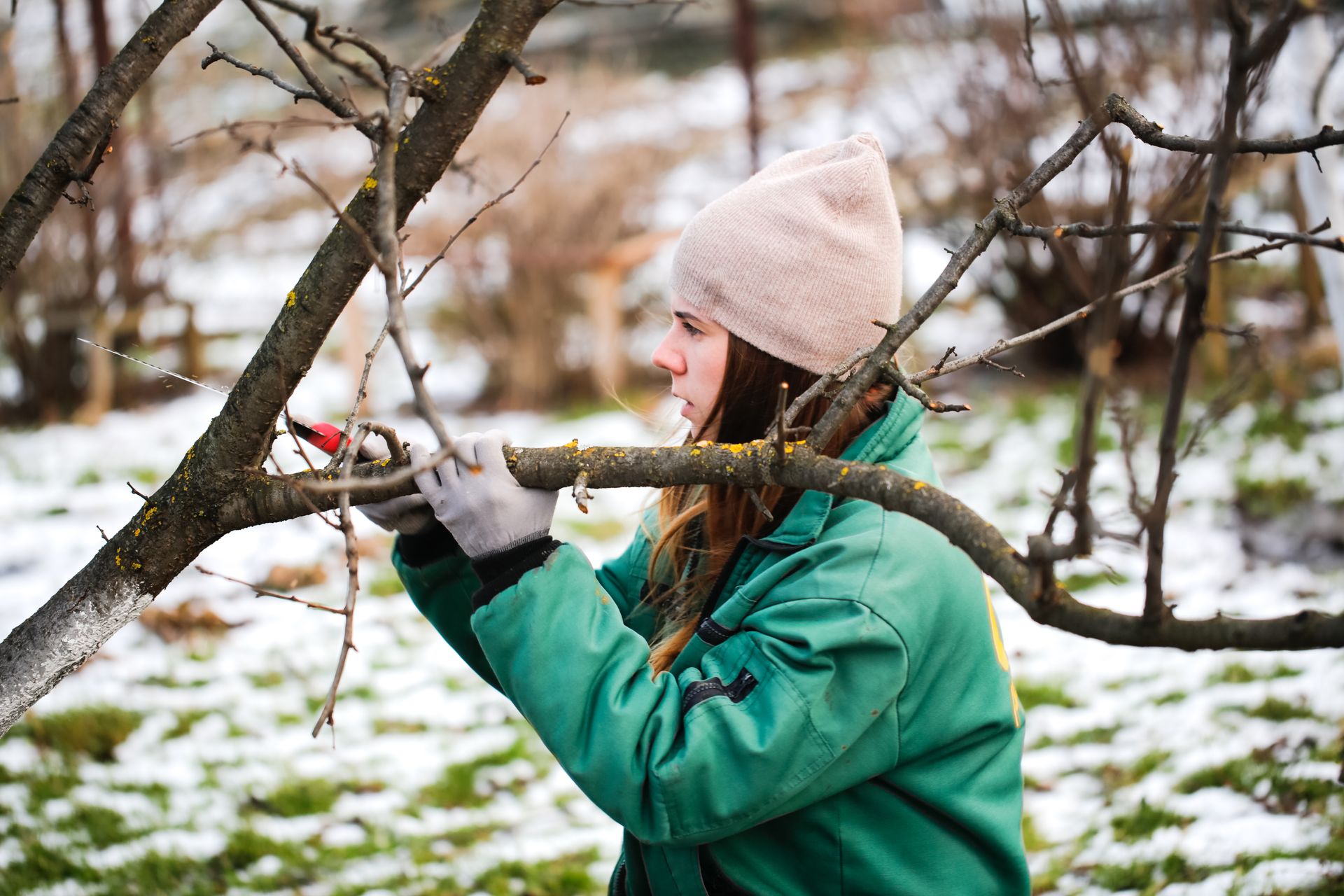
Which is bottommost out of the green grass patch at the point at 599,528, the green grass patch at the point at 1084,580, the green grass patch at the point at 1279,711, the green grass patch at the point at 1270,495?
the green grass patch at the point at 1279,711

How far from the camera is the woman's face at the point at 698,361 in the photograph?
65.6 inches

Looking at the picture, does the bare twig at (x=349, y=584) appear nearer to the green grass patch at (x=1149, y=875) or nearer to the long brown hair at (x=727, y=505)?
the long brown hair at (x=727, y=505)

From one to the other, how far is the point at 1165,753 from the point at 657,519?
197 centimetres

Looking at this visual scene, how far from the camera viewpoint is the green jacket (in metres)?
1.34

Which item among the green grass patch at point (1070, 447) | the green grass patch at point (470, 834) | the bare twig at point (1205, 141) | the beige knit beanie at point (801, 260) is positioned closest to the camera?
the bare twig at point (1205, 141)

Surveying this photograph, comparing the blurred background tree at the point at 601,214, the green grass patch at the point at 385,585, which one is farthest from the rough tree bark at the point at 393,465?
the blurred background tree at the point at 601,214

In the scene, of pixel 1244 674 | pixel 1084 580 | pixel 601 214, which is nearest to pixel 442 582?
pixel 1244 674

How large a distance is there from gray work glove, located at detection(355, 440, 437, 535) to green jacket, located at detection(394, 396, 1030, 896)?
291 mm

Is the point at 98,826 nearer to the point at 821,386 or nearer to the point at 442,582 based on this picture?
the point at 442,582

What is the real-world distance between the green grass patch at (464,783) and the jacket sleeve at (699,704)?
1.91 meters

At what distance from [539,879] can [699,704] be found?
1.61m

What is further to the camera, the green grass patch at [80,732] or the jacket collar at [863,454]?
the green grass patch at [80,732]

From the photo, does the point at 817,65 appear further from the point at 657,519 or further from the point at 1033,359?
the point at 657,519

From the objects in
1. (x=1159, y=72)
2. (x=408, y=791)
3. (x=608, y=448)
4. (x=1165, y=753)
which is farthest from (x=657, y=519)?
(x=1159, y=72)
